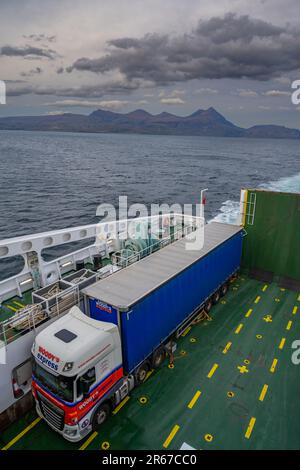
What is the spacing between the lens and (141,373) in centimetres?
1147

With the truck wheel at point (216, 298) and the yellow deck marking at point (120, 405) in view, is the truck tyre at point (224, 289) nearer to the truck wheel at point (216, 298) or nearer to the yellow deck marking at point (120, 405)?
the truck wheel at point (216, 298)

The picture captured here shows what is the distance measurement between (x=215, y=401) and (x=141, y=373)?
9.61 feet

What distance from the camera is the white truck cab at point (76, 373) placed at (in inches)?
336

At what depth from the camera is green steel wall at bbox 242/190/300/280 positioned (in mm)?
18344

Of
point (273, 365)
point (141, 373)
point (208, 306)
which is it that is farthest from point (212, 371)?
point (208, 306)

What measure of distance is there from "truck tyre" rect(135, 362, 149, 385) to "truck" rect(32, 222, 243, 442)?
4 cm

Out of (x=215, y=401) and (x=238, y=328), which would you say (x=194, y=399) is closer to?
(x=215, y=401)

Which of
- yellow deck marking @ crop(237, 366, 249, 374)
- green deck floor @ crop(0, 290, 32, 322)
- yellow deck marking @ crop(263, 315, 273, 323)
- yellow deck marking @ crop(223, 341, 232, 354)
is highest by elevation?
green deck floor @ crop(0, 290, 32, 322)

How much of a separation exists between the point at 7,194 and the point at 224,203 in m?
38.2

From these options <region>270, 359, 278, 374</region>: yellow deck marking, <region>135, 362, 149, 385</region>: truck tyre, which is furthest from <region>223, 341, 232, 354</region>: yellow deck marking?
<region>135, 362, 149, 385</region>: truck tyre

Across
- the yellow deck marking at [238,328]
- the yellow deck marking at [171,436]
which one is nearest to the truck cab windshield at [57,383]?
the yellow deck marking at [171,436]

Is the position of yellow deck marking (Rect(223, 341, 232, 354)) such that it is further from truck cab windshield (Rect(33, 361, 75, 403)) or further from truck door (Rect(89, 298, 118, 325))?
truck cab windshield (Rect(33, 361, 75, 403))

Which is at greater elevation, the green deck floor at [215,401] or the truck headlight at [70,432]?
the truck headlight at [70,432]

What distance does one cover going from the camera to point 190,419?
33.4 feet
